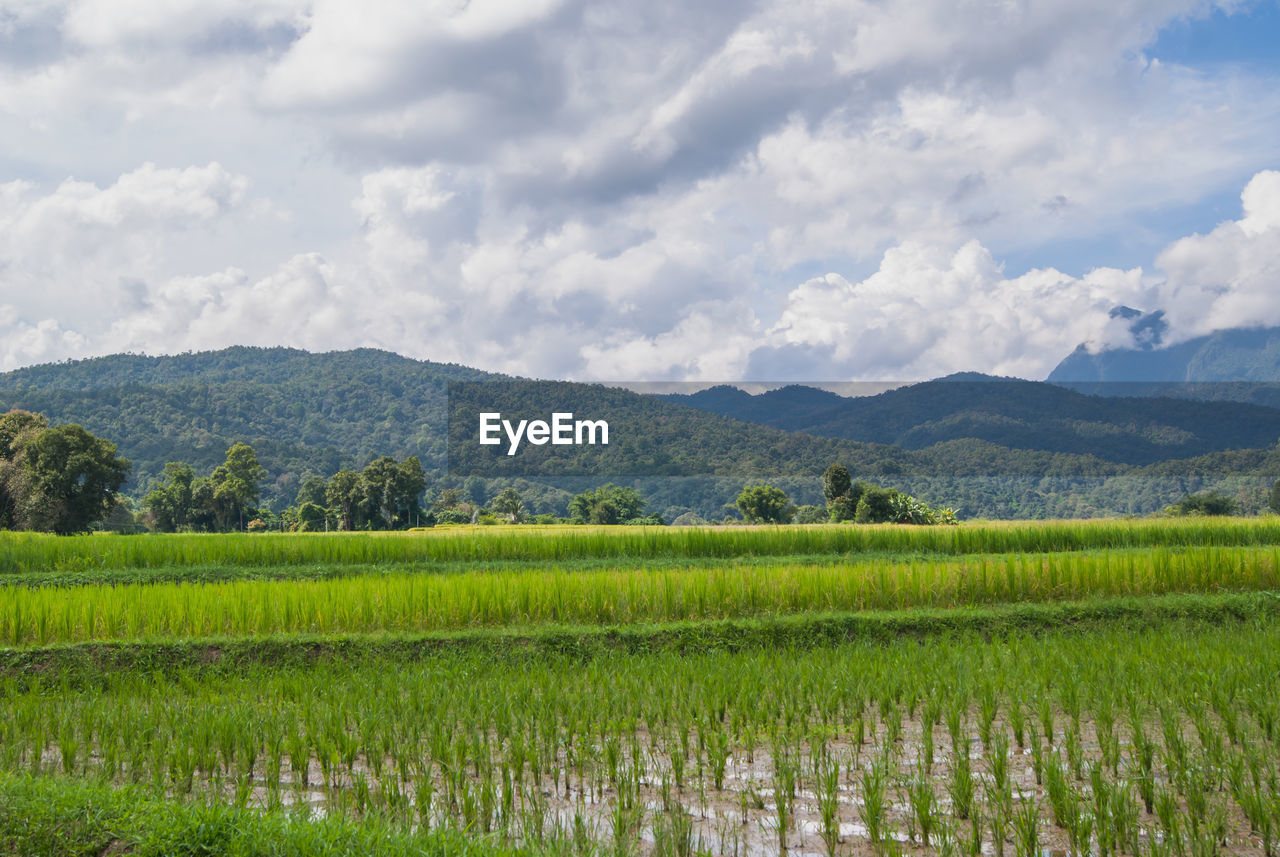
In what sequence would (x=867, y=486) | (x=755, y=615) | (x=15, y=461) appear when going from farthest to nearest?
(x=867, y=486), (x=15, y=461), (x=755, y=615)

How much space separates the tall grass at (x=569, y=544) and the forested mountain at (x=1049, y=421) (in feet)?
189

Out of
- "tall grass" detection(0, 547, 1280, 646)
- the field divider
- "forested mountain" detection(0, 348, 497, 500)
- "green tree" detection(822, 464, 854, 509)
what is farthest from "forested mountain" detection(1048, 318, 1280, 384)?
the field divider

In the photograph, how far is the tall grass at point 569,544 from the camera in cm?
1958

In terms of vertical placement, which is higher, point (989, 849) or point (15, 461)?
point (15, 461)

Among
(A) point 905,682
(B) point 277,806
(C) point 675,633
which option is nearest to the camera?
(B) point 277,806

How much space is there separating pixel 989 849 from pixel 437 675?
214 inches

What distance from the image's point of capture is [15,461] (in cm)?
3425

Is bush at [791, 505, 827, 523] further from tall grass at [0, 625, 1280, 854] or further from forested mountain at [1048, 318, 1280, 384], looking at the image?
forested mountain at [1048, 318, 1280, 384]

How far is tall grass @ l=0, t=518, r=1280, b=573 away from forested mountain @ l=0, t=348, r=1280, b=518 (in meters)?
37.4

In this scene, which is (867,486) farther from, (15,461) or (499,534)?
(15,461)

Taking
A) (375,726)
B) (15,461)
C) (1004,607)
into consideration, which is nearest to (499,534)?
(1004,607)

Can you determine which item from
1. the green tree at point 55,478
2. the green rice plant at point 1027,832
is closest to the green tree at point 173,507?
the green tree at point 55,478

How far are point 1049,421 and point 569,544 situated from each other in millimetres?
73544

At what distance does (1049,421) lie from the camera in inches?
3184
